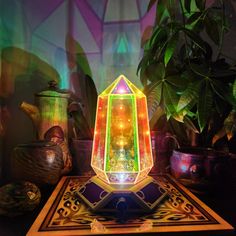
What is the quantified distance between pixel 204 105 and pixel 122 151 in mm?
240

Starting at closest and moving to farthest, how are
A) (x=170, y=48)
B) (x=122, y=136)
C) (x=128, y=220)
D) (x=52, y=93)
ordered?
(x=128, y=220) < (x=122, y=136) < (x=170, y=48) < (x=52, y=93)

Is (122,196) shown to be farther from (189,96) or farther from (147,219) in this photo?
(189,96)

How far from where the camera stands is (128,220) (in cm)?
41

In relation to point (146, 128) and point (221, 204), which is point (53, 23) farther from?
point (221, 204)

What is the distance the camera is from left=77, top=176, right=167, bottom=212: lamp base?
44 cm

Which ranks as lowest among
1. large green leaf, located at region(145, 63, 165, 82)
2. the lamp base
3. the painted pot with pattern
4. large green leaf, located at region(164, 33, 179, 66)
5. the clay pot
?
the lamp base

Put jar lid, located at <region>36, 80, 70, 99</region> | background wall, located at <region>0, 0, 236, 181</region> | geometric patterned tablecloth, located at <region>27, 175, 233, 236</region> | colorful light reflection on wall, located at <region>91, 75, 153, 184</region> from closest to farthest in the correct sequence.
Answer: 1. geometric patterned tablecloth, located at <region>27, 175, 233, 236</region>
2. colorful light reflection on wall, located at <region>91, 75, 153, 184</region>
3. jar lid, located at <region>36, 80, 70, 99</region>
4. background wall, located at <region>0, 0, 236, 181</region>

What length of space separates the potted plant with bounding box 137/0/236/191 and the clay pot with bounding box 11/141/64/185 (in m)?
0.33

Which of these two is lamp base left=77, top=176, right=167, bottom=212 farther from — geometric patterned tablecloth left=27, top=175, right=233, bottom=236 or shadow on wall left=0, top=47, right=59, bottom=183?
shadow on wall left=0, top=47, right=59, bottom=183

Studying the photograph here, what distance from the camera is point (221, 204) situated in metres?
0.53

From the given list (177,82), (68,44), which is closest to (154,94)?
(177,82)

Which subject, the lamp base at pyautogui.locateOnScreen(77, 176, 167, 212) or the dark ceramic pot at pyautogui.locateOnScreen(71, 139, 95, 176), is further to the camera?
the dark ceramic pot at pyautogui.locateOnScreen(71, 139, 95, 176)

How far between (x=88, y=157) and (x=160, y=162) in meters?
0.24

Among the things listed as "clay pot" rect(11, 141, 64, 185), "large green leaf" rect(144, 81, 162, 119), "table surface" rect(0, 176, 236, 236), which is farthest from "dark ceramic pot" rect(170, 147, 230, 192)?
"clay pot" rect(11, 141, 64, 185)
